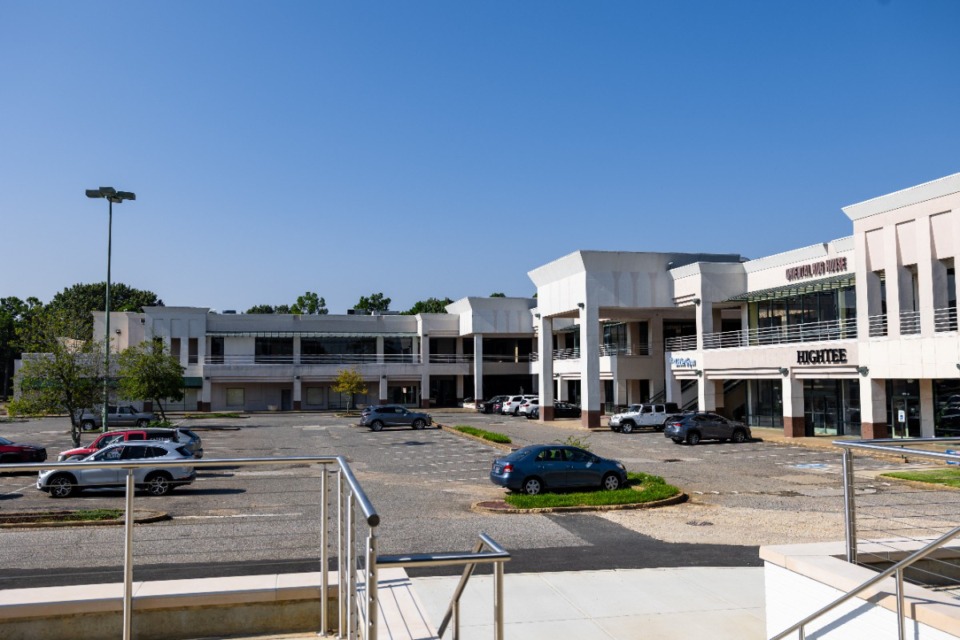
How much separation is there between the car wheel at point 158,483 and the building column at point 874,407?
28315mm

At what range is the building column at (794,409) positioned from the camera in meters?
39.5

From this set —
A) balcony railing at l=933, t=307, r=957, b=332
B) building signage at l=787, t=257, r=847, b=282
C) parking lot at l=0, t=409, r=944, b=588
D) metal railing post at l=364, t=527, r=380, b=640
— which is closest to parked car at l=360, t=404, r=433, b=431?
parking lot at l=0, t=409, r=944, b=588

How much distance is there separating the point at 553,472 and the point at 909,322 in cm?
2000

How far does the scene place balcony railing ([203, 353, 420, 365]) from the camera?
73688 mm

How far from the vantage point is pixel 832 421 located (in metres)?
40.3

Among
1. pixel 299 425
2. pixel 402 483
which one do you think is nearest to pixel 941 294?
pixel 402 483

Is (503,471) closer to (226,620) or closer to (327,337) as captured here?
(226,620)

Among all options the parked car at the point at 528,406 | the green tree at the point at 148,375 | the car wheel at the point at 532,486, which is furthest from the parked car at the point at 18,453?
the parked car at the point at 528,406

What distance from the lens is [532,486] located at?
73.0ft

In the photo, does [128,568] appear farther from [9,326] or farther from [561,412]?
[9,326]

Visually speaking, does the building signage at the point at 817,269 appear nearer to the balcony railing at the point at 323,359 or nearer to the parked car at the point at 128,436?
the parked car at the point at 128,436

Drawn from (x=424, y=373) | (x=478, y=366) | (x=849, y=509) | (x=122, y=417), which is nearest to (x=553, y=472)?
(x=849, y=509)

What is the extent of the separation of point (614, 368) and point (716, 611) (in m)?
43.4

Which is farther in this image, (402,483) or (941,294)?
(941,294)
